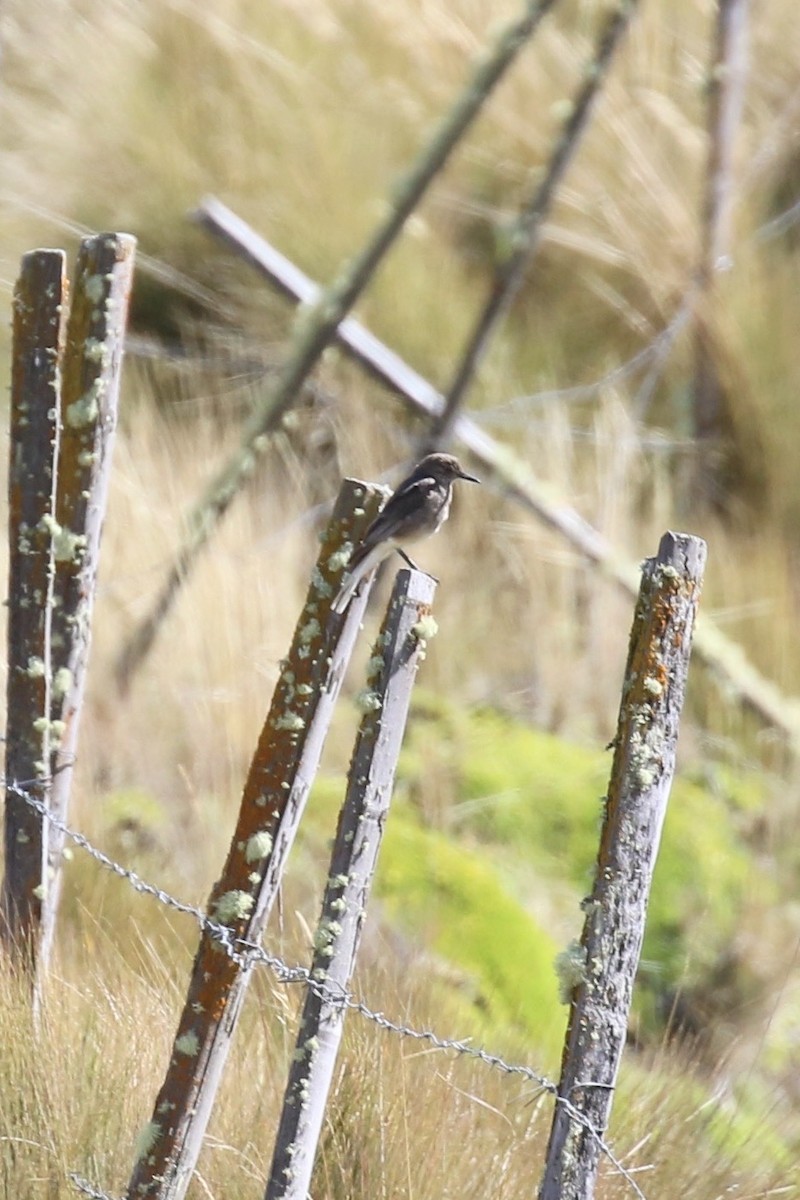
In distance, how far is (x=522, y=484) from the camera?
582 cm

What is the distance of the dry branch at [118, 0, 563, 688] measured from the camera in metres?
Answer: 4.51

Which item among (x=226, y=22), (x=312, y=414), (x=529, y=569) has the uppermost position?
(x=226, y=22)

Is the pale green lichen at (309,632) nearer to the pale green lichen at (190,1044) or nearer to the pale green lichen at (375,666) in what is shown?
the pale green lichen at (375,666)

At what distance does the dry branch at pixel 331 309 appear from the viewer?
14.8ft

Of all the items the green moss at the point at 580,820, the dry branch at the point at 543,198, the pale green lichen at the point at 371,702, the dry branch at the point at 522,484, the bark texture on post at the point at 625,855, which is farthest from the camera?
the dry branch at the point at 522,484

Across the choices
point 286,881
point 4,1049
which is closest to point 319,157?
point 286,881

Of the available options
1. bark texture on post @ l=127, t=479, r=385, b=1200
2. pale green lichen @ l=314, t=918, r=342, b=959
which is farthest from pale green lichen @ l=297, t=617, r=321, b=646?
pale green lichen @ l=314, t=918, r=342, b=959

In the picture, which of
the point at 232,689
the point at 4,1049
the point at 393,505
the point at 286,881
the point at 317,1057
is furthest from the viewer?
the point at 232,689

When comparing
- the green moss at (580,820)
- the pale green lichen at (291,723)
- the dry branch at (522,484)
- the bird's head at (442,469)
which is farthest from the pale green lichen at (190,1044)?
the dry branch at (522,484)

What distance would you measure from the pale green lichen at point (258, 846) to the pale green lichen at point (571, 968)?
439 millimetres

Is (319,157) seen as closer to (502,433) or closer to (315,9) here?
(315,9)

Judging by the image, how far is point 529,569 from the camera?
19.0 feet

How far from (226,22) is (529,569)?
342cm

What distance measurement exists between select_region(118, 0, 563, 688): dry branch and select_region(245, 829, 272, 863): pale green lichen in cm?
232
